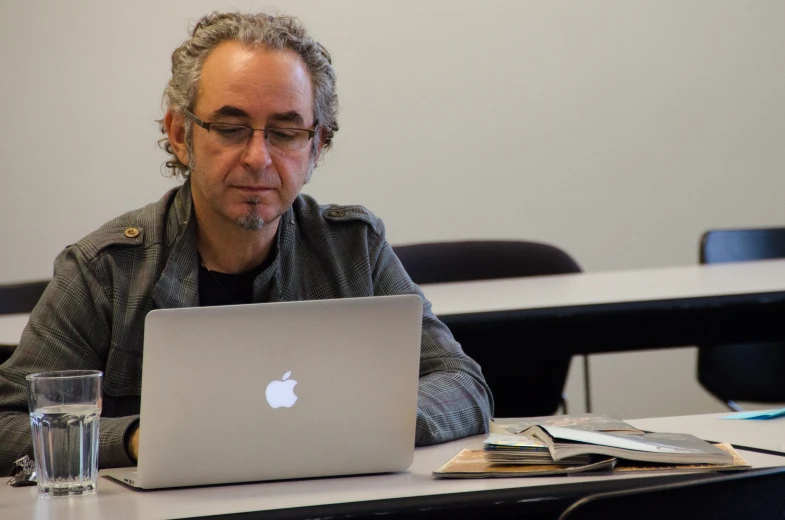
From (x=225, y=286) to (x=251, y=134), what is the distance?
0.27 m

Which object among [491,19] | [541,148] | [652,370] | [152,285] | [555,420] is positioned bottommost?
[652,370]

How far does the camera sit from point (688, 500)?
939mm

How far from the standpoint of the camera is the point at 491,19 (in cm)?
411

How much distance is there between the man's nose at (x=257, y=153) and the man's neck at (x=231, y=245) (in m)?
0.14

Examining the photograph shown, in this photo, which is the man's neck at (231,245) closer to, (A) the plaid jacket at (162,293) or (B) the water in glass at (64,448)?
(A) the plaid jacket at (162,293)

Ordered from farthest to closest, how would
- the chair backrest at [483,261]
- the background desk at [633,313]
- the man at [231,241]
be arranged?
the chair backrest at [483,261] → the background desk at [633,313] → the man at [231,241]

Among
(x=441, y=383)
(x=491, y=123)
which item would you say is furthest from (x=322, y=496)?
(x=491, y=123)

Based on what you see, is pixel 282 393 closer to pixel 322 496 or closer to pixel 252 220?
pixel 322 496

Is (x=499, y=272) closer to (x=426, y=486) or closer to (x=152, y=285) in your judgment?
(x=152, y=285)

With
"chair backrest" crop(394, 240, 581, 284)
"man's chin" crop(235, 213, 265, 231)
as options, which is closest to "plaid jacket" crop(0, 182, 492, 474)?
"man's chin" crop(235, 213, 265, 231)

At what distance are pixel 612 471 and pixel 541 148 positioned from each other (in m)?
3.08

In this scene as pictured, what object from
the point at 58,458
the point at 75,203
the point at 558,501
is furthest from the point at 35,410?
the point at 75,203

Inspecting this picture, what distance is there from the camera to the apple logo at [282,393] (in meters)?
1.15

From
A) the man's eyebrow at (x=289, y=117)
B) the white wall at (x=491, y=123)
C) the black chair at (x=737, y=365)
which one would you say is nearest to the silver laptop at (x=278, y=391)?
the man's eyebrow at (x=289, y=117)
